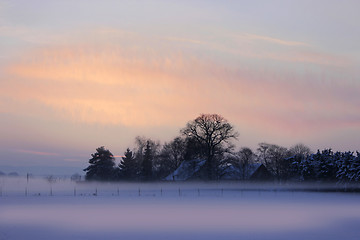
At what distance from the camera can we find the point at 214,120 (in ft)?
248

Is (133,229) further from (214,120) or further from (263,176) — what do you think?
(263,176)

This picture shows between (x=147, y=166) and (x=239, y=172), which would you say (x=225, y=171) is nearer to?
(x=239, y=172)

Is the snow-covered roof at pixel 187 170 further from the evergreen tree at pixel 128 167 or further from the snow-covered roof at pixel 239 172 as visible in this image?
the evergreen tree at pixel 128 167

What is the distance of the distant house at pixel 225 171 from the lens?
7850cm

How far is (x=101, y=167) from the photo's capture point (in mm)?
94250

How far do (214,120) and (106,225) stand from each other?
52.1 m

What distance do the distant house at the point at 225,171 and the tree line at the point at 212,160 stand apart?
470 mm

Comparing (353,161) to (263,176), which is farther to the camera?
(263,176)

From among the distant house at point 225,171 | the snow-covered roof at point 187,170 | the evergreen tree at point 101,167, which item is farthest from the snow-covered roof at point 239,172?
the evergreen tree at point 101,167

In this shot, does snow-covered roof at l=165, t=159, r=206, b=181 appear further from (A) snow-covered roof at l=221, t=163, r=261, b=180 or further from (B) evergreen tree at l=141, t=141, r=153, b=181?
(B) evergreen tree at l=141, t=141, r=153, b=181

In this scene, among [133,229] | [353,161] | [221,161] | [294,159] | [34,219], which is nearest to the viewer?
[133,229]

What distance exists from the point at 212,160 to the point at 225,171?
5.06m

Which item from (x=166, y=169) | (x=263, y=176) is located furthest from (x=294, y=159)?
(x=166, y=169)

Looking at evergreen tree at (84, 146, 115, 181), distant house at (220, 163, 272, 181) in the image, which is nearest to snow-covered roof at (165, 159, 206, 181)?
distant house at (220, 163, 272, 181)
